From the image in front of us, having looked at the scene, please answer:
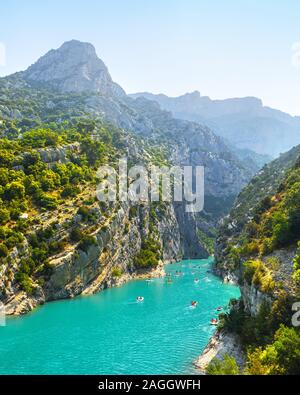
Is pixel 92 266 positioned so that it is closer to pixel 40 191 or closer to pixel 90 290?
pixel 90 290

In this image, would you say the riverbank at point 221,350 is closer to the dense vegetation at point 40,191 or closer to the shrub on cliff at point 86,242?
the dense vegetation at point 40,191

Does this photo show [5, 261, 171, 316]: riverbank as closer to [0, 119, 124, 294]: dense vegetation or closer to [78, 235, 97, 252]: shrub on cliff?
[0, 119, 124, 294]: dense vegetation

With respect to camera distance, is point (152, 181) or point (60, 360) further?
point (152, 181)

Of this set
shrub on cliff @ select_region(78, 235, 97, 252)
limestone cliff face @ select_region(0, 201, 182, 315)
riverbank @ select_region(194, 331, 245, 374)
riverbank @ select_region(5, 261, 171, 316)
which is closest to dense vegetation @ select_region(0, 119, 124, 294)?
shrub on cliff @ select_region(78, 235, 97, 252)

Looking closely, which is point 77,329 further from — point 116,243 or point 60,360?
point 116,243

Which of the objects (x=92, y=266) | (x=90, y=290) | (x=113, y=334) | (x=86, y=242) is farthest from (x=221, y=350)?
(x=92, y=266)

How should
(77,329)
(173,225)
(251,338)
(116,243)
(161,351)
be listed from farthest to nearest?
(173,225), (116,243), (77,329), (161,351), (251,338)
